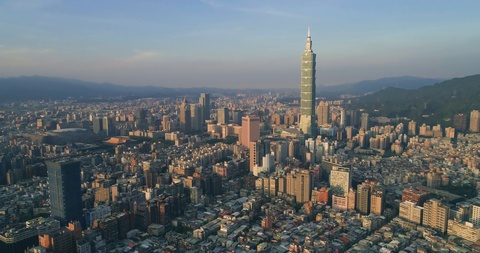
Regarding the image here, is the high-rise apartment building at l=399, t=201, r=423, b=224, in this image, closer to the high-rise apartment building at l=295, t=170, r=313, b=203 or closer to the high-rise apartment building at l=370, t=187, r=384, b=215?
the high-rise apartment building at l=370, t=187, r=384, b=215

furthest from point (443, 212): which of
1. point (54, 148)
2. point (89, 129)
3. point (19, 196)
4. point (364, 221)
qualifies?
point (89, 129)

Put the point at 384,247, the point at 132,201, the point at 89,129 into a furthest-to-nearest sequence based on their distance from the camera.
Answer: the point at 89,129, the point at 132,201, the point at 384,247

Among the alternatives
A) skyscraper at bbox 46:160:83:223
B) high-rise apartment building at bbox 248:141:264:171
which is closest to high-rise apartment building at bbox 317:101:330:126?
high-rise apartment building at bbox 248:141:264:171

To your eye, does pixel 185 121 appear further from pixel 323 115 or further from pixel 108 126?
pixel 323 115

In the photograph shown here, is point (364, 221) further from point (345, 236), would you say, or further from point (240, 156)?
point (240, 156)

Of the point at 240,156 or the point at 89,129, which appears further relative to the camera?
the point at 89,129

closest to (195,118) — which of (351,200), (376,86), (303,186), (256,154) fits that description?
(256,154)
